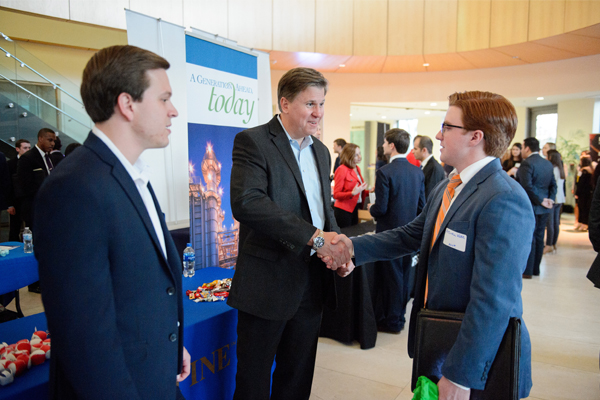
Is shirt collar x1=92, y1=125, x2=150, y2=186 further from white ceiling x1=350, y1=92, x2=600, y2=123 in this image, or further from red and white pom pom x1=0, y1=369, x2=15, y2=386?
white ceiling x1=350, y1=92, x2=600, y2=123

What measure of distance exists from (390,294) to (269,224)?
8.11ft

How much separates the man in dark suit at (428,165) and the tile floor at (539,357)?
1691 millimetres

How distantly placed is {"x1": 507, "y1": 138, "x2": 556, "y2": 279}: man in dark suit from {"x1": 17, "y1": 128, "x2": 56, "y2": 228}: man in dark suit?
20.7 feet

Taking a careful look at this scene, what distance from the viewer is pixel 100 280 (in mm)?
925

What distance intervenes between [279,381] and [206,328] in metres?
0.46

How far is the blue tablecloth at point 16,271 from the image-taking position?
3.08m

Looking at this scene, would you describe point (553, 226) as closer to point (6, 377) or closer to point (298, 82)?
point (298, 82)

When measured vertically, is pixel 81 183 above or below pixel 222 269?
above

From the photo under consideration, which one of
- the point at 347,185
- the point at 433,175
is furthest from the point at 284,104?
the point at 347,185

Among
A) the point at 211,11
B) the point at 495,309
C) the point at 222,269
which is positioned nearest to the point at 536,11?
the point at 211,11

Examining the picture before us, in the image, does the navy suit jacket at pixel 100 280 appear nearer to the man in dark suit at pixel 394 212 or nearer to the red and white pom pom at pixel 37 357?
the red and white pom pom at pixel 37 357

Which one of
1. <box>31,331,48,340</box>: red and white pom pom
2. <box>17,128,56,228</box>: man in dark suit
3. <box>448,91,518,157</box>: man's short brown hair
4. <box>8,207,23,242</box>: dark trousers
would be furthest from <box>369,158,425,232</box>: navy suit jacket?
<box>8,207,23,242</box>: dark trousers

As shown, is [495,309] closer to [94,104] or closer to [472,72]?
[94,104]

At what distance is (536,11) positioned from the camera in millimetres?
7965
